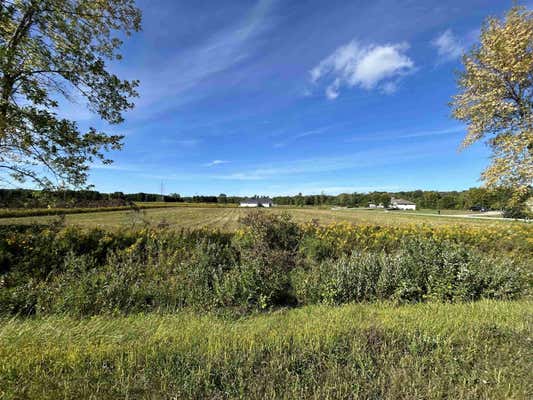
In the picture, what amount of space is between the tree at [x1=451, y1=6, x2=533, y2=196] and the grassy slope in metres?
11.8

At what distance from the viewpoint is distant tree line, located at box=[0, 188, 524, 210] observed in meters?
4.86

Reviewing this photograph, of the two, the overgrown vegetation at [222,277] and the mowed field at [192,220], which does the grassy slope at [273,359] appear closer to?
the overgrown vegetation at [222,277]

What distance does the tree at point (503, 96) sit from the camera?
412 inches

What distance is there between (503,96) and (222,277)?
17.1 m

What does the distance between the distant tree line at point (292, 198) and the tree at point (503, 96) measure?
1.54m

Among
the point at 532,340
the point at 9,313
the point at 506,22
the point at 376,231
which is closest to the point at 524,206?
the point at 376,231

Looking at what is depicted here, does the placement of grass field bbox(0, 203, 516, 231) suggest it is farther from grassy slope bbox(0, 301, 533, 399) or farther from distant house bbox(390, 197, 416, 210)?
distant house bbox(390, 197, 416, 210)

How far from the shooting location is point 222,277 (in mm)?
4531

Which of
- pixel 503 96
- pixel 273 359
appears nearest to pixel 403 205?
pixel 503 96

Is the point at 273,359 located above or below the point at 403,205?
below

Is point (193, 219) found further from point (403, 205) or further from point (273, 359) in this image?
point (403, 205)

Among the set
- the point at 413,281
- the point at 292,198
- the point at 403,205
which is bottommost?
the point at 413,281

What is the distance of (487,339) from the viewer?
99.2 inches

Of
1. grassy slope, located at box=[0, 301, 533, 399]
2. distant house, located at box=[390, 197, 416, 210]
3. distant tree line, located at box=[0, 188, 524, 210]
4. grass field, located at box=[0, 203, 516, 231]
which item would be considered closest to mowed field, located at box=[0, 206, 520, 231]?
grass field, located at box=[0, 203, 516, 231]
